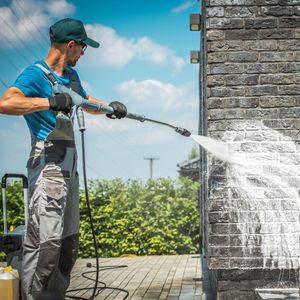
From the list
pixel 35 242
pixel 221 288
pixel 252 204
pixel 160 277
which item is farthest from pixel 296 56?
pixel 160 277

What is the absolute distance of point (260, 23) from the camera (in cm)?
427

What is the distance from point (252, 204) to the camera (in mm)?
4238

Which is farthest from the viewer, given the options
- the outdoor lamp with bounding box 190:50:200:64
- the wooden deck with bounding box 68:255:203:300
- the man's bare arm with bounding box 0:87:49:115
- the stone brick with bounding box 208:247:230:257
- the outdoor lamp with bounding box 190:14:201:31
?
the outdoor lamp with bounding box 190:50:200:64

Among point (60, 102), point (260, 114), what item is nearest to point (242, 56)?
point (260, 114)

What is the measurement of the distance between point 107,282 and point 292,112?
2.83 meters

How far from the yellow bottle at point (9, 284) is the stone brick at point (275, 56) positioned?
244 cm

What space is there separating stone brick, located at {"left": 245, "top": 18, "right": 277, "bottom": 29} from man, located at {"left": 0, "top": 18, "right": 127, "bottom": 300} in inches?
58.1

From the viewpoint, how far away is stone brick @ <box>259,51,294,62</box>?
4254mm

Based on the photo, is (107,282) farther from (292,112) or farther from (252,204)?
(292,112)

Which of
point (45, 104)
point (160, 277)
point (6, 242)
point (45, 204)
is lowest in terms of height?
point (160, 277)

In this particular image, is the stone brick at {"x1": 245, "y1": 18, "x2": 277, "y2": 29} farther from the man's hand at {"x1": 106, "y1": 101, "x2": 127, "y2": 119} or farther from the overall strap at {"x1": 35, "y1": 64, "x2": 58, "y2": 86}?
the overall strap at {"x1": 35, "y1": 64, "x2": 58, "y2": 86}

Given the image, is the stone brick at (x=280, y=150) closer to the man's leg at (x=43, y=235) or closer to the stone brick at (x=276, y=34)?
the stone brick at (x=276, y=34)

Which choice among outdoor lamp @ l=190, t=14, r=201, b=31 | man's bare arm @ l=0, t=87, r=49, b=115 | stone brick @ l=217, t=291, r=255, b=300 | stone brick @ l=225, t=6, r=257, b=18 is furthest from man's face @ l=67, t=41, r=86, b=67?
outdoor lamp @ l=190, t=14, r=201, b=31

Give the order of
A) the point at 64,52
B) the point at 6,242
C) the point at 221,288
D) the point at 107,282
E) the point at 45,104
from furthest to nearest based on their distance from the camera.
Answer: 1. the point at 107,282
2. the point at 221,288
3. the point at 6,242
4. the point at 64,52
5. the point at 45,104
